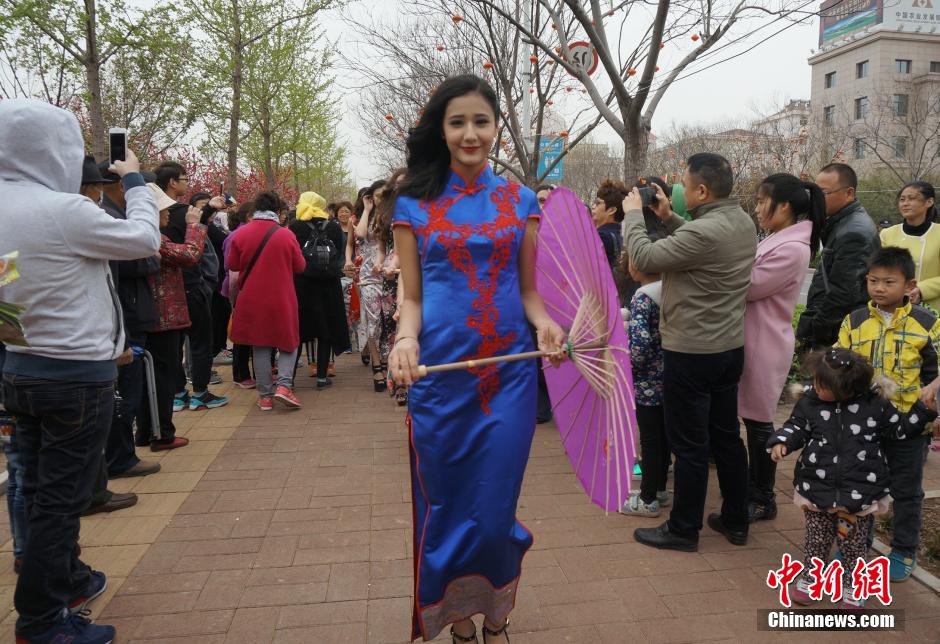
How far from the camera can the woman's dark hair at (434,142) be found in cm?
228

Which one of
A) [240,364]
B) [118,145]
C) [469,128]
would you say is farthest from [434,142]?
[240,364]

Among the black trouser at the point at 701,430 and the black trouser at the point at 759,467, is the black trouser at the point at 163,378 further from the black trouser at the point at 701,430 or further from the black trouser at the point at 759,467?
the black trouser at the point at 759,467

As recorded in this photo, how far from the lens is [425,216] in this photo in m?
2.24

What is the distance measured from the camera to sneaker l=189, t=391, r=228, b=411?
19.6 ft

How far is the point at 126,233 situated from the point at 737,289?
2652 mm

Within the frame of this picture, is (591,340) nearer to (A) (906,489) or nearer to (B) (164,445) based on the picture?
(A) (906,489)

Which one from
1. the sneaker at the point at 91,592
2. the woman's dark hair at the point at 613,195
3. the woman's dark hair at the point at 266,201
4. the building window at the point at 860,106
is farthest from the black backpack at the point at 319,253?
the building window at the point at 860,106

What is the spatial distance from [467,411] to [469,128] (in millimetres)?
962

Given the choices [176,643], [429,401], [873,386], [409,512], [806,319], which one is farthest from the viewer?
[806,319]

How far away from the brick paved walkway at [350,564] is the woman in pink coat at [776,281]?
809 millimetres

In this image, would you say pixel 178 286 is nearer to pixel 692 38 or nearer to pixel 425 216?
pixel 425 216

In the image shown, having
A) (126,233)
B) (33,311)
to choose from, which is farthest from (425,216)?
(33,311)

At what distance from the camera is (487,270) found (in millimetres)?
2227

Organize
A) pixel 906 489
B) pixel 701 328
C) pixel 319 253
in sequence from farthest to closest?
pixel 319 253 < pixel 701 328 < pixel 906 489
